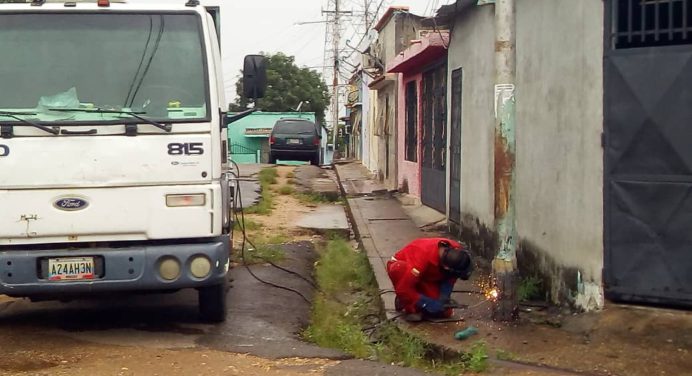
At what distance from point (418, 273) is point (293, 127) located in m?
20.5

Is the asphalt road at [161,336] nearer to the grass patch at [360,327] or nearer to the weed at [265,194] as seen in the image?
the grass patch at [360,327]

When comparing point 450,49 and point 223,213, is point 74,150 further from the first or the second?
point 450,49

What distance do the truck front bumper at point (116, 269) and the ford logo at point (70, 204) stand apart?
1.02ft

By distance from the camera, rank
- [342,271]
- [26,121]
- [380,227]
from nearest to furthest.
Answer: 1. [26,121]
2. [342,271]
3. [380,227]

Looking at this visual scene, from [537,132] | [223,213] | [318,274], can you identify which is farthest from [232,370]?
[318,274]

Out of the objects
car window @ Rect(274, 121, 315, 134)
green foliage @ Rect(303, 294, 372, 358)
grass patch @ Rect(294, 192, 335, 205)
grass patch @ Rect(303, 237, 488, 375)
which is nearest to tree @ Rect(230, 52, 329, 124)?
car window @ Rect(274, 121, 315, 134)

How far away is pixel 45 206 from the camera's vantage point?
19.8ft

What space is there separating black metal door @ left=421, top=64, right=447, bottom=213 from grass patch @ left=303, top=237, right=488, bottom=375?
9.13 ft

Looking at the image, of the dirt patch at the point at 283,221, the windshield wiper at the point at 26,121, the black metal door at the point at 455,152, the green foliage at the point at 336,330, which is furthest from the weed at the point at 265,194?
the windshield wiper at the point at 26,121

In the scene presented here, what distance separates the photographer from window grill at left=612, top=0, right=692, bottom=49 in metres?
5.95

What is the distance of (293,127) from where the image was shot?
26953mm

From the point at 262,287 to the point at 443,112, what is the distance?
5231 mm

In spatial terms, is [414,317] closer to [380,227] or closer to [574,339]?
[574,339]

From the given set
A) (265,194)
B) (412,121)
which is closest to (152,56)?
(412,121)
